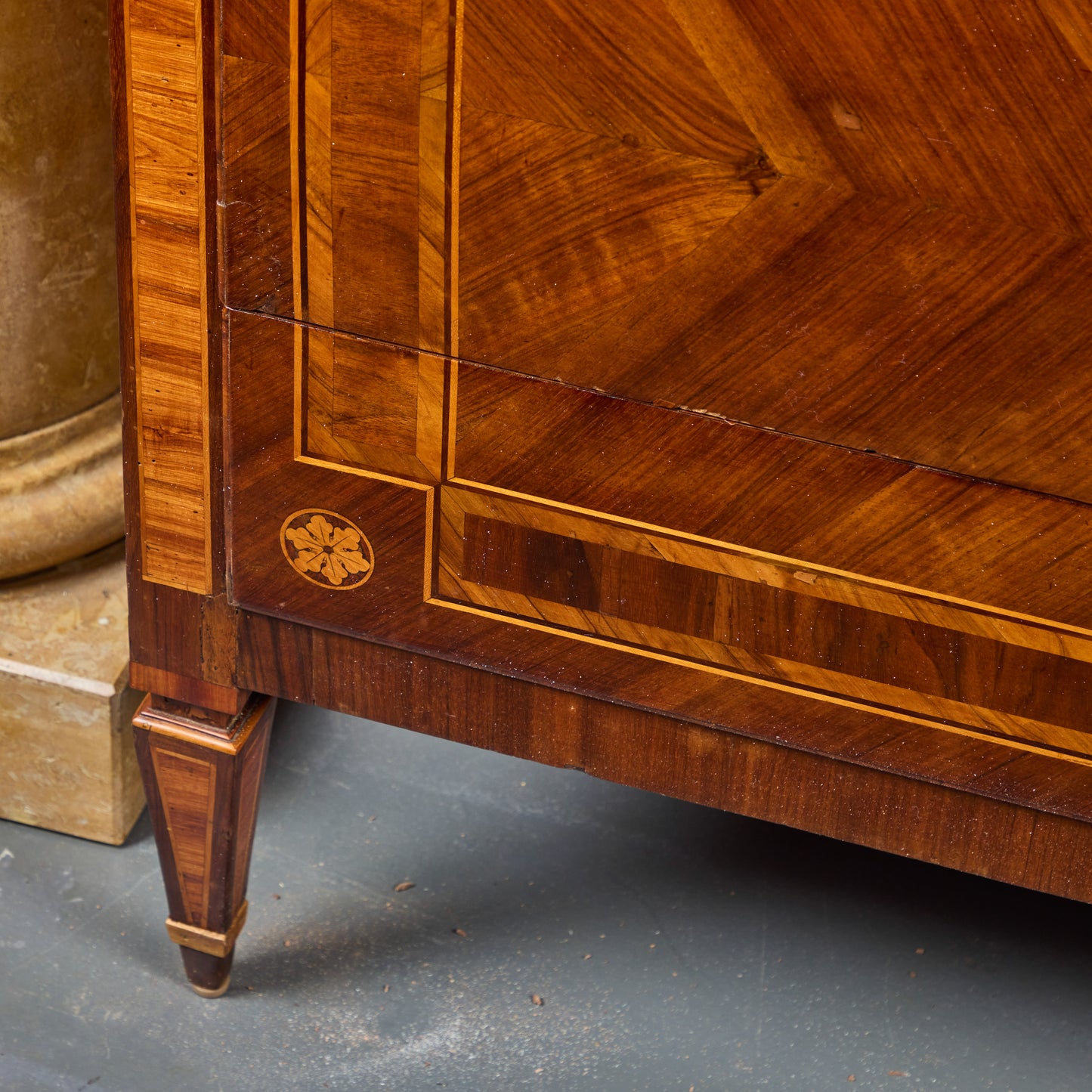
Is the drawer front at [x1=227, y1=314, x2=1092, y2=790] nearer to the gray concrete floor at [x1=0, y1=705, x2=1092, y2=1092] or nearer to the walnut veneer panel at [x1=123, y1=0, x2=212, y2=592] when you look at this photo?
the walnut veneer panel at [x1=123, y1=0, x2=212, y2=592]

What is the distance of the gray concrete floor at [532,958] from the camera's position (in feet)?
4.25

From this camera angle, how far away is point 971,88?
0.76m

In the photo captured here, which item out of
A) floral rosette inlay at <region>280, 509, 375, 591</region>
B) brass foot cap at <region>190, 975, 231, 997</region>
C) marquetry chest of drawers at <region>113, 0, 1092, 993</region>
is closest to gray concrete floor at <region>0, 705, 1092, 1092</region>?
brass foot cap at <region>190, 975, 231, 997</region>

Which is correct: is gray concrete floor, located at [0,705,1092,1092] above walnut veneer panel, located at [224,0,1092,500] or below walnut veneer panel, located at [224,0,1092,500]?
below

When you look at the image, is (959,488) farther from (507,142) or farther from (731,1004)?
(731,1004)

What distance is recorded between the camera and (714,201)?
83 centimetres

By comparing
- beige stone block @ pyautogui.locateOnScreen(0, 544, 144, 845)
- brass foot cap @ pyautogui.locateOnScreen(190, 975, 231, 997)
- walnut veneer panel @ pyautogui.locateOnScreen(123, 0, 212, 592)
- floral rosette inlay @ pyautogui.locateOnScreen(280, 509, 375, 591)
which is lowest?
brass foot cap @ pyautogui.locateOnScreen(190, 975, 231, 997)

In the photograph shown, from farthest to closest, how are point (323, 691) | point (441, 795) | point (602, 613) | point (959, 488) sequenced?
point (441, 795), point (323, 691), point (602, 613), point (959, 488)

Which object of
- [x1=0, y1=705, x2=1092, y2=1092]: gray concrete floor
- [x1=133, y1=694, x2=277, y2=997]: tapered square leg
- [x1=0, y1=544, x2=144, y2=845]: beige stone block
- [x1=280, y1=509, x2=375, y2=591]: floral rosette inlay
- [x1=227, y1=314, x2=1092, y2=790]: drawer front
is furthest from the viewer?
[x1=0, y1=544, x2=144, y2=845]: beige stone block

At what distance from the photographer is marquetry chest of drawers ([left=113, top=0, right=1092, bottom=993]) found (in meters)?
0.79

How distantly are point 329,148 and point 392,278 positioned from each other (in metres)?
0.08

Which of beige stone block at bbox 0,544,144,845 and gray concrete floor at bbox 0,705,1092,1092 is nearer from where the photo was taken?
gray concrete floor at bbox 0,705,1092,1092

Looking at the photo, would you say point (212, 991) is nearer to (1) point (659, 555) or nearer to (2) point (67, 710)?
(2) point (67, 710)

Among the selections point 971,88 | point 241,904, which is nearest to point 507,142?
point 971,88
